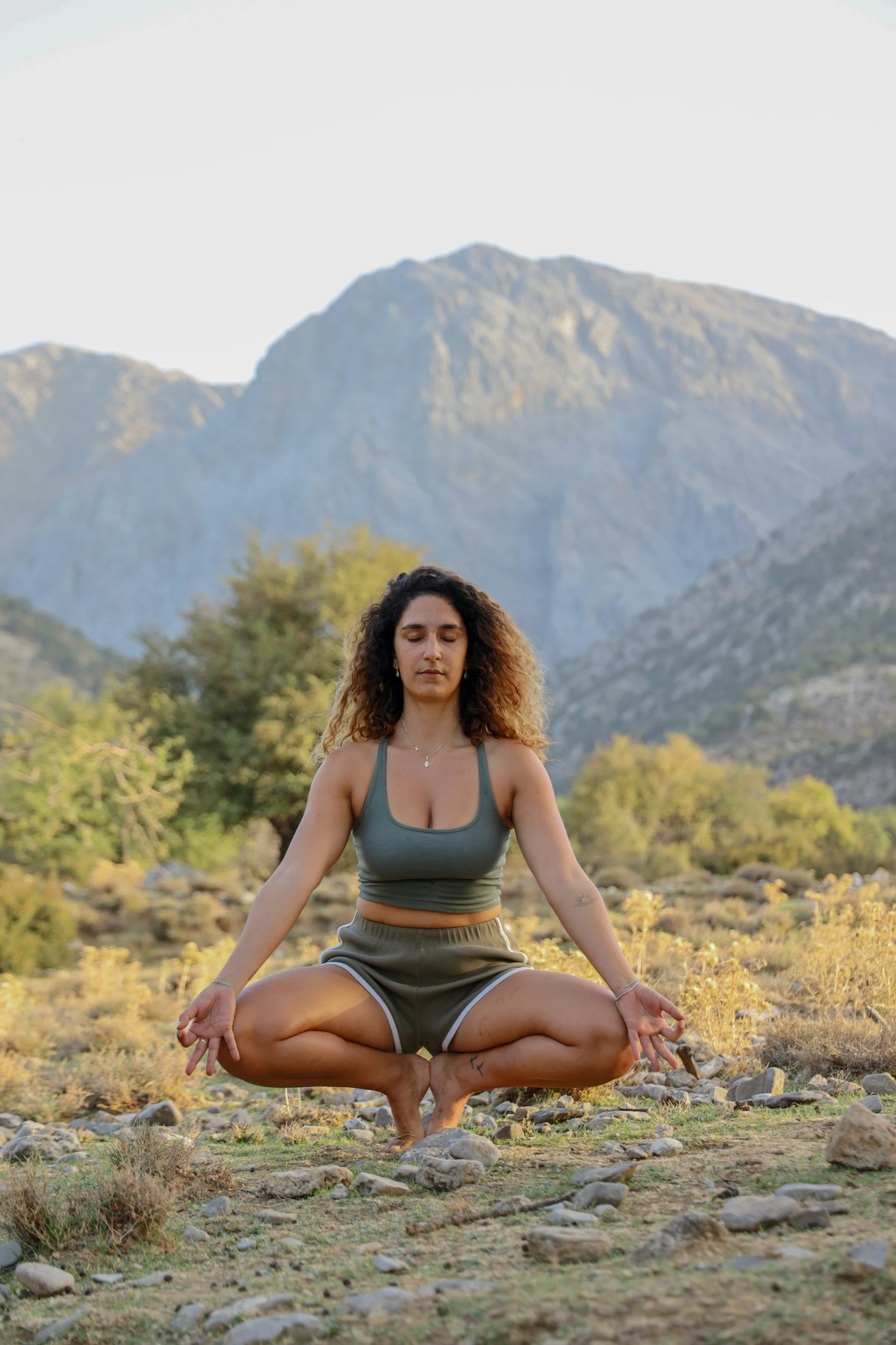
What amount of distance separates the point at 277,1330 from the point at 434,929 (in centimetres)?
167

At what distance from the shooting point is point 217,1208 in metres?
3.33

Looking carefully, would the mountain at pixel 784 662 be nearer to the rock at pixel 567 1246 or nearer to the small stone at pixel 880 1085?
the small stone at pixel 880 1085

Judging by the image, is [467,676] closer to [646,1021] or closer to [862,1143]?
[646,1021]

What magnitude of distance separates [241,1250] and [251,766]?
1393 cm

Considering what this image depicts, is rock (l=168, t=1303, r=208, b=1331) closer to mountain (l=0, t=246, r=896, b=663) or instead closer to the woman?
the woman

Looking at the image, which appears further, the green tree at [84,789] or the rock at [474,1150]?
the green tree at [84,789]

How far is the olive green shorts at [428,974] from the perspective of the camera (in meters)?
3.79

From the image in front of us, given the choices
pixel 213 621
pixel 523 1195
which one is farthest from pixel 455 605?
pixel 213 621

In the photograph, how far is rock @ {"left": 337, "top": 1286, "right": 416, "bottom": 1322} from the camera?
228 cm

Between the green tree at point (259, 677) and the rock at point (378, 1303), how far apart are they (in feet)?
43.1

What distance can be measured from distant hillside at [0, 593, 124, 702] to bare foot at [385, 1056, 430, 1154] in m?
46.2

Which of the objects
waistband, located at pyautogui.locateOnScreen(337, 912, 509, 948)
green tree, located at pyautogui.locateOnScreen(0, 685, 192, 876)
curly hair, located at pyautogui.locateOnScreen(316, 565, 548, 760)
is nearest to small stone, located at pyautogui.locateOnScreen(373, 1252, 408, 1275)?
waistband, located at pyautogui.locateOnScreen(337, 912, 509, 948)

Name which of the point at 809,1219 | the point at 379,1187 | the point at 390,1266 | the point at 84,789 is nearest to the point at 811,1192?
the point at 809,1219

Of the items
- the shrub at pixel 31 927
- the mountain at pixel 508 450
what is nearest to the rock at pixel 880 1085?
the shrub at pixel 31 927
